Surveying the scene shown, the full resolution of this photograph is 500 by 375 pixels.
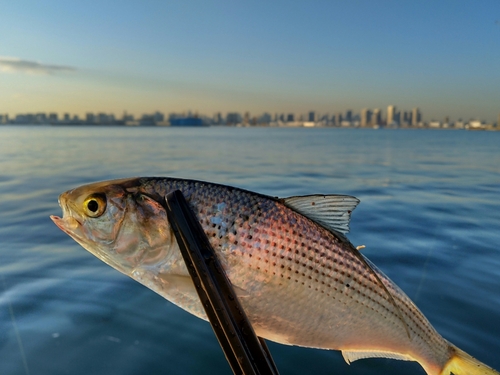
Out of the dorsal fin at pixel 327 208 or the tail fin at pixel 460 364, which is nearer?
the dorsal fin at pixel 327 208

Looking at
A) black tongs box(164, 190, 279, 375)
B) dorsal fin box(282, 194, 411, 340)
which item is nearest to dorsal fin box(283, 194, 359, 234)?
dorsal fin box(282, 194, 411, 340)

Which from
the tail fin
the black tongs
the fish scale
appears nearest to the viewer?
the black tongs

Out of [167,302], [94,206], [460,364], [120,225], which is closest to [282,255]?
[120,225]

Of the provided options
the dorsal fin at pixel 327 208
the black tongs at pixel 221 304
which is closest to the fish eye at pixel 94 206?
Answer: the black tongs at pixel 221 304

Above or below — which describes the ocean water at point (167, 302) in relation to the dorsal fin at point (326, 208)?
below

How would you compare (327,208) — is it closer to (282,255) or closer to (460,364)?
(282,255)

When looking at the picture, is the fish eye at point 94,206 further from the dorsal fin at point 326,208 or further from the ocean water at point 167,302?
the ocean water at point 167,302

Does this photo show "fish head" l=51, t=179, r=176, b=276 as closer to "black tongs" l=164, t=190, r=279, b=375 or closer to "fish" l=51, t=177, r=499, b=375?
"fish" l=51, t=177, r=499, b=375
